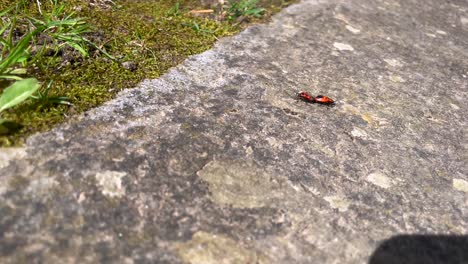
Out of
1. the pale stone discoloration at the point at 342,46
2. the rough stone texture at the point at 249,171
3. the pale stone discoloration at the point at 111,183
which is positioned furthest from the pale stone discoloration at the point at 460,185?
the pale stone discoloration at the point at 111,183

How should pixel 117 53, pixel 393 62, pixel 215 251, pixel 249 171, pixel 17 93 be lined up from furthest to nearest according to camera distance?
pixel 393 62 < pixel 117 53 < pixel 249 171 < pixel 17 93 < pixel 215 251

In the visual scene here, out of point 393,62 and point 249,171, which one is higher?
point 249,171

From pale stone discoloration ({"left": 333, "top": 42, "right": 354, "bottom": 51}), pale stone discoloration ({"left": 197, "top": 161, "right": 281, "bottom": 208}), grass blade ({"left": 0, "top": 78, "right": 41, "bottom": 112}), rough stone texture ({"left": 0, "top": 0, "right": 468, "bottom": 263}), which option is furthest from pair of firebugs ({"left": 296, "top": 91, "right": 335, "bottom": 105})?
grass blade ({"left": 0, "top": 78, "right": 41, "bottom": 112})

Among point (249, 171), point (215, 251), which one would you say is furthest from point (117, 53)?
point (215, 251)

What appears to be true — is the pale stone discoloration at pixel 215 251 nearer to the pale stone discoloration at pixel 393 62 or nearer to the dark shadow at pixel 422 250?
the dark shadow at pixel 422 250

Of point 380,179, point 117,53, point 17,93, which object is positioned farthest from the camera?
point 117,53

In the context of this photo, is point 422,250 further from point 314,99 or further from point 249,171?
point 314,99

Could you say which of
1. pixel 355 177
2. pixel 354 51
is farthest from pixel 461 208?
pixel 354 51

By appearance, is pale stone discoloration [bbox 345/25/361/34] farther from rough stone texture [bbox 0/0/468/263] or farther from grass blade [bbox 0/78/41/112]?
grass blade [bbox 0/78/41/112]
